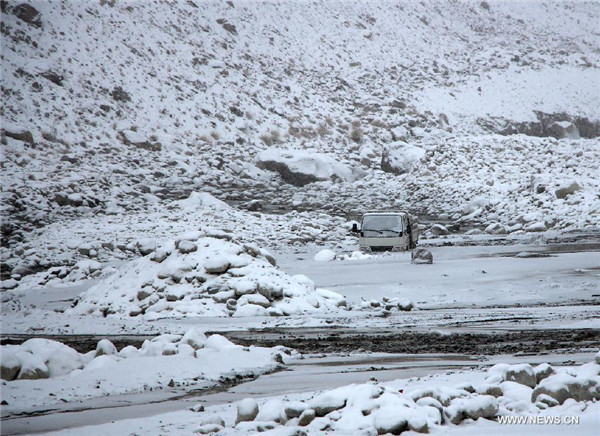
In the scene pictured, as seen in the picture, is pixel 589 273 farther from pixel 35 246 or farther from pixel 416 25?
pixel 416 25

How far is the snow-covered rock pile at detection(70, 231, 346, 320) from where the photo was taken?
502 inches

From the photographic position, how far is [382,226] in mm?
23000

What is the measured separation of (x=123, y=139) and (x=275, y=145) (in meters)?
8.25

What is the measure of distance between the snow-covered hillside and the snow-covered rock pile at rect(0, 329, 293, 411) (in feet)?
49.0

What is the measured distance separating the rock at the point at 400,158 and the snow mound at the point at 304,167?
151 centimetres

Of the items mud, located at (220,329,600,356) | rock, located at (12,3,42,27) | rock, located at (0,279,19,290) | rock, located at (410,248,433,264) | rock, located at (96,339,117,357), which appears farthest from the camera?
rock, located at (12,3,42,27)

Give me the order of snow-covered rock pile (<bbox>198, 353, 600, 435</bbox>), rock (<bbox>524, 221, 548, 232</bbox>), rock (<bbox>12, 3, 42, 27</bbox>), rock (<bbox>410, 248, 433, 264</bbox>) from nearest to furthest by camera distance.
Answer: snow-covered rock pile (<bbox>198, 353, 600, 435</bbox>)
rock (<bbox>410, 248, 433, 264</bbox>)
rock (<bbox>524, 221, 548, 232</bbox>)
rock (<bbox>12, 3, 42, 27</bbox>)

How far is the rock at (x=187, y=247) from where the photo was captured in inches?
562

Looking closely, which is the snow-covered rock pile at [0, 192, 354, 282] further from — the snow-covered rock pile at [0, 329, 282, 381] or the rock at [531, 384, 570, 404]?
the rock at [531, 384, 570, 404]

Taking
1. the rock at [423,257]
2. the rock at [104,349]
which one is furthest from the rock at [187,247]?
the rock at [104,349]

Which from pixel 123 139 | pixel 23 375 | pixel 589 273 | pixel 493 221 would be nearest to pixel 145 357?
pixel 23 375

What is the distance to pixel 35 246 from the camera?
23.5 m

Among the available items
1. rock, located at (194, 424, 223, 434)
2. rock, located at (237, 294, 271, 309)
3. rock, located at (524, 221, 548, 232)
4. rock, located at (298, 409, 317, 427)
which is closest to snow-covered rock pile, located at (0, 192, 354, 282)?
rock, located at (524, 221, 548, 232)

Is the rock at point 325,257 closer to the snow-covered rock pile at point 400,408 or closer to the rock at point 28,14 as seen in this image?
the snow-covered rock pile at point 400,408
